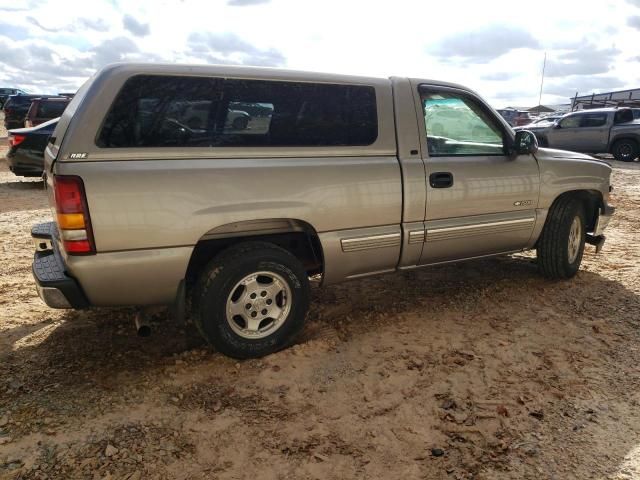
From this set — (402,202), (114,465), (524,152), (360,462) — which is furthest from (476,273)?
(114,465)

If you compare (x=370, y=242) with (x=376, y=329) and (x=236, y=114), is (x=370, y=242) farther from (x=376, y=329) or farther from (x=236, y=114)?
(x=236, y=114)

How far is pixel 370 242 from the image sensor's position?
143 inches

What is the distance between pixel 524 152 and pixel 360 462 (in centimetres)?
297

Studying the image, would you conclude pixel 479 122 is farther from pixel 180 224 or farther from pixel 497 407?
pixel 180 224

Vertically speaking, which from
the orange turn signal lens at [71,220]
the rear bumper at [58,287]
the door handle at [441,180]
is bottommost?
the rear bumper at [58,287]

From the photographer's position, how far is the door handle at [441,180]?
3809mm

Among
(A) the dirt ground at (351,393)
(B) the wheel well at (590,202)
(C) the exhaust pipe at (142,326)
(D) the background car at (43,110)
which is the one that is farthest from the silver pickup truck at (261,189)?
(D) the background car at (43,110)

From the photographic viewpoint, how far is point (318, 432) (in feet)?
8.86

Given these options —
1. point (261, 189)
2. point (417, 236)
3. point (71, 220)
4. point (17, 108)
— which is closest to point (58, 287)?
point (71, 220)

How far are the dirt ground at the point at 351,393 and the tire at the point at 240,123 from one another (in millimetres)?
1533

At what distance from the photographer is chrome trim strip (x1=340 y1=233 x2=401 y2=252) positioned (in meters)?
3.56

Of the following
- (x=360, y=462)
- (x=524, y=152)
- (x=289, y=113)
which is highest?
(x=289, y=113)

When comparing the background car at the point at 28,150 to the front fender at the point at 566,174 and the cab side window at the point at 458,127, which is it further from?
the front fender at the point at 566,174

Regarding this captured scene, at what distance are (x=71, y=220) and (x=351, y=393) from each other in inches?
74.1
